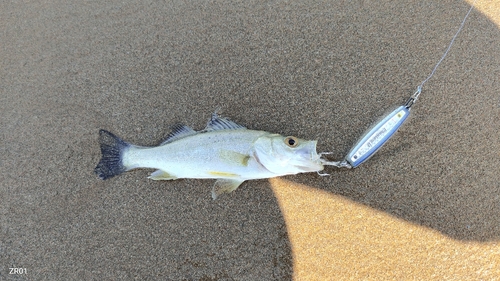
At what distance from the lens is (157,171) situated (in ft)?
7.93

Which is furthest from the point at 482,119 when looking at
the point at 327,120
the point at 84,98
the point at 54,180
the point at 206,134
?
the point at 54,180

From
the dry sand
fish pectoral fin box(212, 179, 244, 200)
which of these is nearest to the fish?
fish pectoral fin box(212, 179, 244, 200)

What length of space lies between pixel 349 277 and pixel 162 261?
1.66 metres

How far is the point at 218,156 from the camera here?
2.24 meters

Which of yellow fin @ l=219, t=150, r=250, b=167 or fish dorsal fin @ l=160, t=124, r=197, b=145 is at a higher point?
fish dorsal fin @ l=160, t=124, r=197, b=145

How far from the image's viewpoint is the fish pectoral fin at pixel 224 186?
2324mm

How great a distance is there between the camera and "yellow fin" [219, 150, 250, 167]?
7.23 feet

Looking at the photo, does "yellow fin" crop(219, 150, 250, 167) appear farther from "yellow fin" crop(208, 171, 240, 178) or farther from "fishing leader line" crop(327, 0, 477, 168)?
"fishing leader line" crop(327, 0, 477, 168)

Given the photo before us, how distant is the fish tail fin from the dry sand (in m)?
0.18

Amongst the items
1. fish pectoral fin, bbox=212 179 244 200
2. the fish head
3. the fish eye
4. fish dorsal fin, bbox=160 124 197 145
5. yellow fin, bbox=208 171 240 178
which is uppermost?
fish dorsal fin, bbox=160 124 197 145

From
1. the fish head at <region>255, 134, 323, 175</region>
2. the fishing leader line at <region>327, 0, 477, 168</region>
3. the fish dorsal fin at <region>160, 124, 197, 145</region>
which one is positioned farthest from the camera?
the fish dorsal fin at <region>160, 124, 197, 145</region>

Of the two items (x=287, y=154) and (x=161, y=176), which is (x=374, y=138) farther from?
(x=161, y=176)

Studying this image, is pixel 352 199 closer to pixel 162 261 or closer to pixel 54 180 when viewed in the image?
pixel 162 261

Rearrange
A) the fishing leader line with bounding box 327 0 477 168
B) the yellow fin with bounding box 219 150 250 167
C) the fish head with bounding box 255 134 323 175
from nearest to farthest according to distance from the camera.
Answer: the fish head with bounding box 255 134 323 175
the yellow fin with bounding box 219 150 250 167
the fishing leader line with bounding box 327 0 477 168
